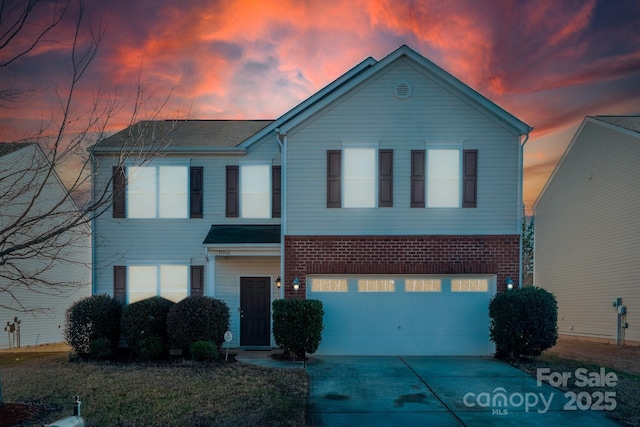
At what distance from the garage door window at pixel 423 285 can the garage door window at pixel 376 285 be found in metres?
0.39

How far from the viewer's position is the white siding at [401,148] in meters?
13.8

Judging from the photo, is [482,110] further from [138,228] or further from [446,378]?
[138,228]

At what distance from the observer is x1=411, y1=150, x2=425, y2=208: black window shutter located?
13.8m

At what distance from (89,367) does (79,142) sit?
21.8ft

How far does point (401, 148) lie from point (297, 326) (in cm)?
554

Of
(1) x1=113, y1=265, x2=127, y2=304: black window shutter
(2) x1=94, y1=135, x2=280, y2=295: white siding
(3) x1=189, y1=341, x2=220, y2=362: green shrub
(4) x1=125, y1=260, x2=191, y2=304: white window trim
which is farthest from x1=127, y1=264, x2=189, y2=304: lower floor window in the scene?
(3) x1=189, y1=341, x2=220, y2=362: green shrub

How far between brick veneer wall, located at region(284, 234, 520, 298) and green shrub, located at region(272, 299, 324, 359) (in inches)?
35.5

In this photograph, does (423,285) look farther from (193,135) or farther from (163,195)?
(193,135)

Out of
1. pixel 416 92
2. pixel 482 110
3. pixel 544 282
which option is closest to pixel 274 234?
pixel 416 92

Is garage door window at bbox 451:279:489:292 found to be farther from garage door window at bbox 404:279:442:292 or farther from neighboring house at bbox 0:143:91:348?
neighboring house at bbox 0:143:91:348

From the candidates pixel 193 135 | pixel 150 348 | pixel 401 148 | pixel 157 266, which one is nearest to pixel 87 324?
pixel 150 348

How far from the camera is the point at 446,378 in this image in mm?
11047

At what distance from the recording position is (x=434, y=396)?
31.8ft

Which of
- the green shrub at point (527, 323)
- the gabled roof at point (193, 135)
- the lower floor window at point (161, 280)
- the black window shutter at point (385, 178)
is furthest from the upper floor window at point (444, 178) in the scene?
the lower floor window at point (161, 280)
